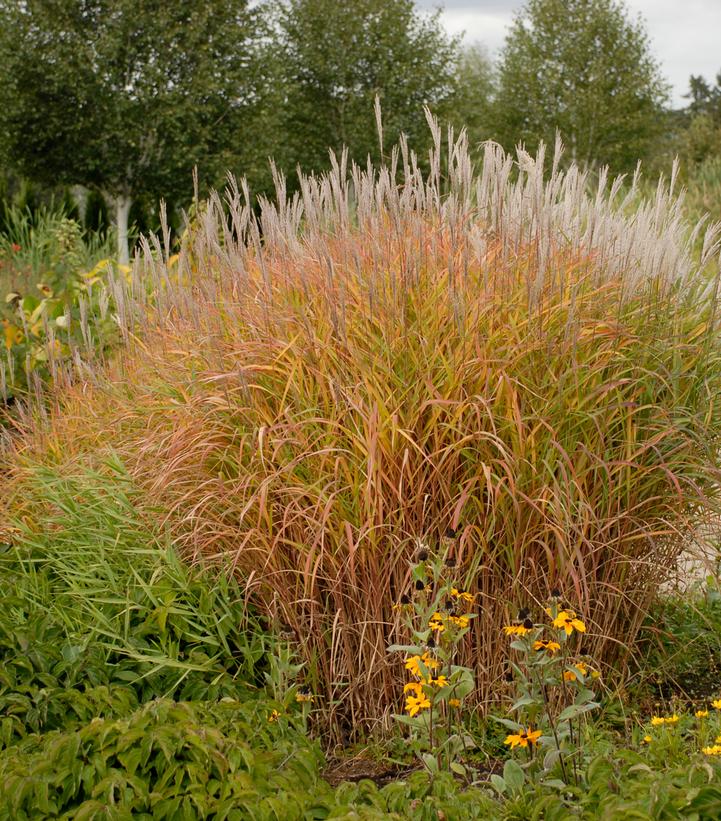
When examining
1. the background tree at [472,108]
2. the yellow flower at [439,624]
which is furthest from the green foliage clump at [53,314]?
the background tree at [472,108]

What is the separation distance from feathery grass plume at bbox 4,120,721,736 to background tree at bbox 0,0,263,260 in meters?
19.2

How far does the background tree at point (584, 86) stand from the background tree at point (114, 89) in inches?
463

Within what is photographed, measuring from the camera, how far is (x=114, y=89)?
21.4m

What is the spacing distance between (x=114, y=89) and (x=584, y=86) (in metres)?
16.3

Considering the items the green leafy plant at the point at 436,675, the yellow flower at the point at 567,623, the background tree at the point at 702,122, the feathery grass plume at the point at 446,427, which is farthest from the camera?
the background tree at the point at 702,122

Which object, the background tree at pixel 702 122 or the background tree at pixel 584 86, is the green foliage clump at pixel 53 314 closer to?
the background tree at pixel 702 122

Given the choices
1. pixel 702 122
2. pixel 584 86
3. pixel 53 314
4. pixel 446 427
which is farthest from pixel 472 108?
pixel 446 427

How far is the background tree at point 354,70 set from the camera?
93.4 ft

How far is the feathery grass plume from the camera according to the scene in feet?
9.88

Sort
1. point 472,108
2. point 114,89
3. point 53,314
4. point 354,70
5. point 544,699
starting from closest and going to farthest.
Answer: point 544,699, point 53,314, point 114,89, point 354,70, point 472,108

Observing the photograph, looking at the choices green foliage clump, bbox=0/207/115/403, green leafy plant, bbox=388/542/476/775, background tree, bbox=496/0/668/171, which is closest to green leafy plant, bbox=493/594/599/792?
green leafy plant, bbox=388/542/476/775

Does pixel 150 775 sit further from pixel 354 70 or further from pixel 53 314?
pixel 354 70

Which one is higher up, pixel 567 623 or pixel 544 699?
pixel 567 623

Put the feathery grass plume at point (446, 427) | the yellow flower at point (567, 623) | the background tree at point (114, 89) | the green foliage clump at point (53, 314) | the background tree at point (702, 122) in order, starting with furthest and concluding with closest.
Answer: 1. the background tree at point (702, 122)
2. the background tree at point (114, 89)
3. the green foliage clump at point (53, 314)
4. the feathery grass plume at point (446, 427)
5. the yellow flower at point (567, 623)
